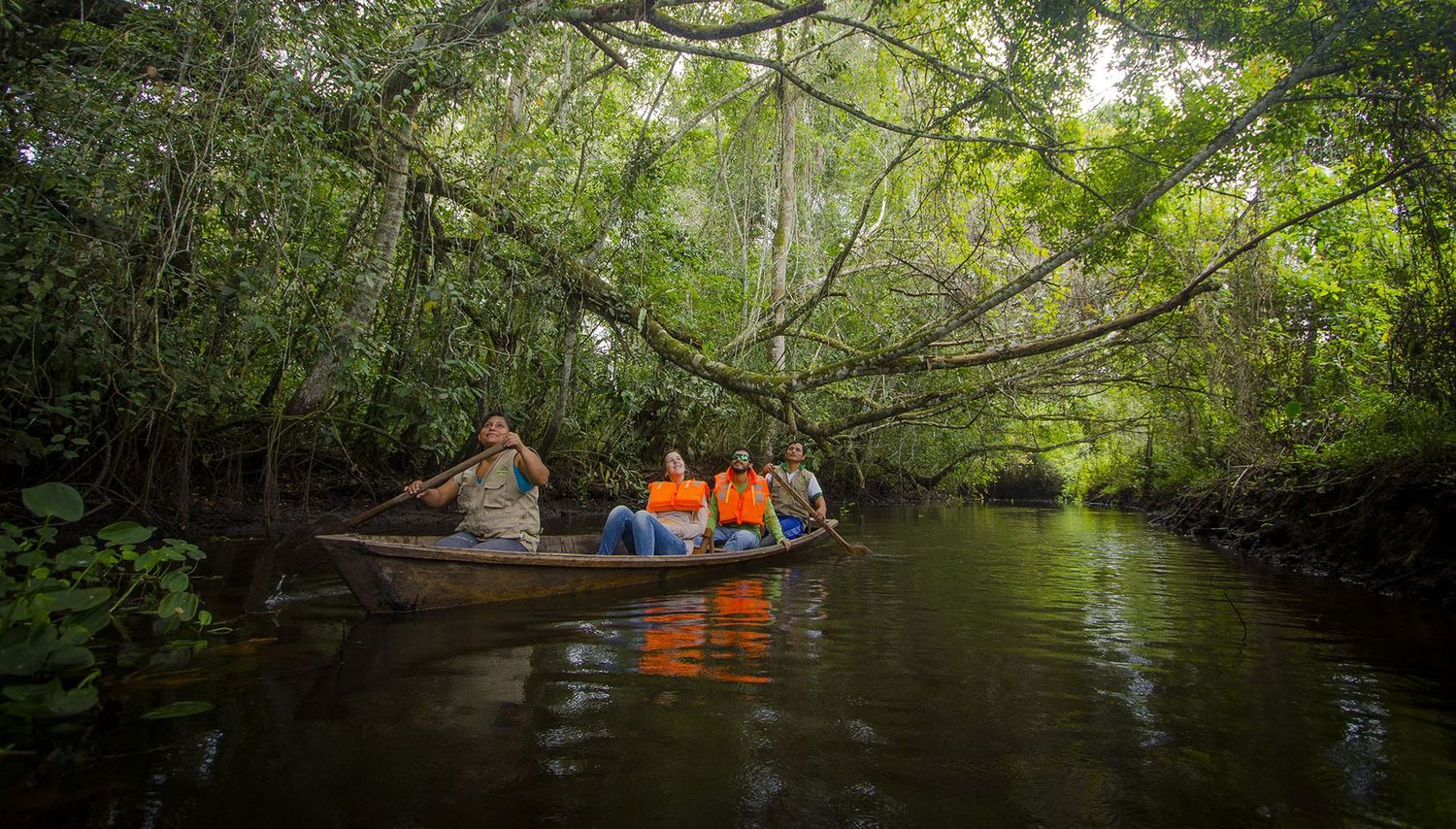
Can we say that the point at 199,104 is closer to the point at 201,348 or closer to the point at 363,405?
the point at 201,348

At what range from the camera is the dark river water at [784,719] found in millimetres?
1989

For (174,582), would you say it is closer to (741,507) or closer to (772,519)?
(741,507)

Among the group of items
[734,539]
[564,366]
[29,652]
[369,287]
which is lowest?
[734,539]

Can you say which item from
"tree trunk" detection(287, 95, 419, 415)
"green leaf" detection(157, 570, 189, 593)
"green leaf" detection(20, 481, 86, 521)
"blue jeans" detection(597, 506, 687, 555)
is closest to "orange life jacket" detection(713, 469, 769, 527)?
"blue jeans" detection(597, 506, 687, 555)

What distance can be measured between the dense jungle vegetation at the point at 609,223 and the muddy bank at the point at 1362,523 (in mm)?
170

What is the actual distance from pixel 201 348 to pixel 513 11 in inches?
140

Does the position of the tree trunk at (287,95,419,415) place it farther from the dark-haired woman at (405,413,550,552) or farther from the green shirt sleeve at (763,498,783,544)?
the green shirt sleeve at (763,498,783,544)

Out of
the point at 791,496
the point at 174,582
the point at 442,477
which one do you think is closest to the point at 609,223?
the point at 791,496

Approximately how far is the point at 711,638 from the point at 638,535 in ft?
5.90

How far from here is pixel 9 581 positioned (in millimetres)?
2303

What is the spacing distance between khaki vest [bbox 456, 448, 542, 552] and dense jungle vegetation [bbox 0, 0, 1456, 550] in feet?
6.27

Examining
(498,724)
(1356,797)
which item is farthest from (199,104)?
(1356,797)

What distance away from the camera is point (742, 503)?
7.30 metres

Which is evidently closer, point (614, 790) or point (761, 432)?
point (614, 790)
